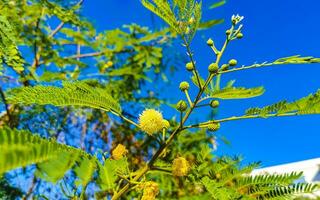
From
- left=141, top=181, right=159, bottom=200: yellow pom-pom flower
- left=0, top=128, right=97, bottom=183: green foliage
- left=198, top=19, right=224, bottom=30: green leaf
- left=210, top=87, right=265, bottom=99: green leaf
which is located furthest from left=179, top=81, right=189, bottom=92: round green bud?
left=198, top=19, right=224, bottom=30: green leaf

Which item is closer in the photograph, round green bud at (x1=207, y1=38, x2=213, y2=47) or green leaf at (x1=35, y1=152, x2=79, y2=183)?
green leaf at (x1=35, y1=152, x2=79, y2=183)

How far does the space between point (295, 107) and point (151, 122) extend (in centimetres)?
53

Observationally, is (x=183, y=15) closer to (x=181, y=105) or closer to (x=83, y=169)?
(x=181, y=105)

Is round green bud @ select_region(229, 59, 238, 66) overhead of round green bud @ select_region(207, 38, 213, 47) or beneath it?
beneath

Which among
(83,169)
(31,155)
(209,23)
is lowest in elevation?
(31,155)

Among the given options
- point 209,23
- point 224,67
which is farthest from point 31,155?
point 209,23

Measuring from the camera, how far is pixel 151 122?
1682mm

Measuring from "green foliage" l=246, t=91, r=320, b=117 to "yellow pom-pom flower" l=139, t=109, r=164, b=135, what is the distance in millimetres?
331

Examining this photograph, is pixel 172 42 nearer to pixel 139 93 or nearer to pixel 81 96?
pixel 139 93

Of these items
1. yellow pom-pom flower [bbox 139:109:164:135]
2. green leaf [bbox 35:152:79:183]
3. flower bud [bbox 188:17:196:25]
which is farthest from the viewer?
yellow pom-pom flower [bbox 139:109:164:135]

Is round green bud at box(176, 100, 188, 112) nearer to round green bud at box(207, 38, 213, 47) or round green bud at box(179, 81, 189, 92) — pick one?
round green bud at box(179, 81, 189, 92)

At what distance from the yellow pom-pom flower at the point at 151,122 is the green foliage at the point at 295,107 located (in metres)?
0.33

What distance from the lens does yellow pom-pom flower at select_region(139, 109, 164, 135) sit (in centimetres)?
168

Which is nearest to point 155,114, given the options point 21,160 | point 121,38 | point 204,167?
point 204,167
